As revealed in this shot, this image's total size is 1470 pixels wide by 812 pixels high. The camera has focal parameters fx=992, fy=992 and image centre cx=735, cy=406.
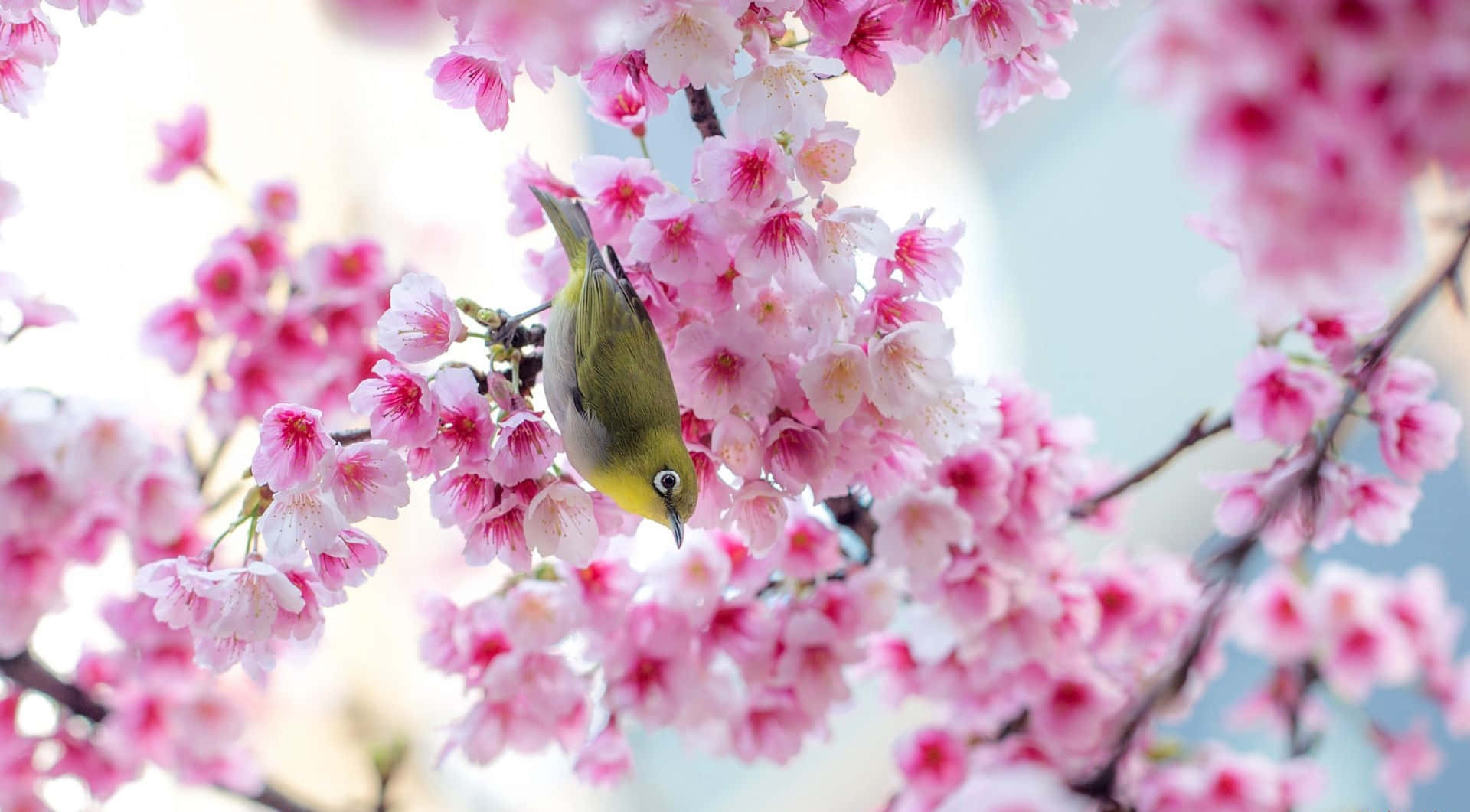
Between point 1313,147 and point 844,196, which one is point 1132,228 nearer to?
point 844,196

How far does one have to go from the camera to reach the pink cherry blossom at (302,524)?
0.44 m

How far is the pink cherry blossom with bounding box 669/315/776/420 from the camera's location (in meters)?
0.46

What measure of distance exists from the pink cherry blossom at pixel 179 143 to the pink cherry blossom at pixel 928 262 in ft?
2.17

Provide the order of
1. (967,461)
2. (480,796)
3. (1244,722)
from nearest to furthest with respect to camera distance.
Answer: (967,461) → (1244,722) → (480,796)

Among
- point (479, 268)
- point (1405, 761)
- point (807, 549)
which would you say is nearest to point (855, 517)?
point (807, 549)

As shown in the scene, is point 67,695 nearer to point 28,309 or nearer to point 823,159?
point 28,309

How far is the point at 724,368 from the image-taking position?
18.3 inches

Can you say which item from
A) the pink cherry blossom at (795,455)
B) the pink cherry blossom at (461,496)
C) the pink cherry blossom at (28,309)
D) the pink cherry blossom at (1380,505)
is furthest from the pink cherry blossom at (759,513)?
the pink cherry blossom at (28,309)

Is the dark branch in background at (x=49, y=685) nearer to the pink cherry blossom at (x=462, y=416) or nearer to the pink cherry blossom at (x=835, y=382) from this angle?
the pink cherry blossom at (x=462, y=416)

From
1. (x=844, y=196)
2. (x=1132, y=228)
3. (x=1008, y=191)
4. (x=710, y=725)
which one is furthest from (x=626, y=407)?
(x=1008, y=191)

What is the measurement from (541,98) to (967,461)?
1.09 metres

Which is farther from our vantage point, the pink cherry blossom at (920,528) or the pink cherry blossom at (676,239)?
the pink cherry blossom at (920,528)

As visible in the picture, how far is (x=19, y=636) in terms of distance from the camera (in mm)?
702

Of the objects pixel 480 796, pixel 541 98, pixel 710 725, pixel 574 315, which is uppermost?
pixel 574 315
